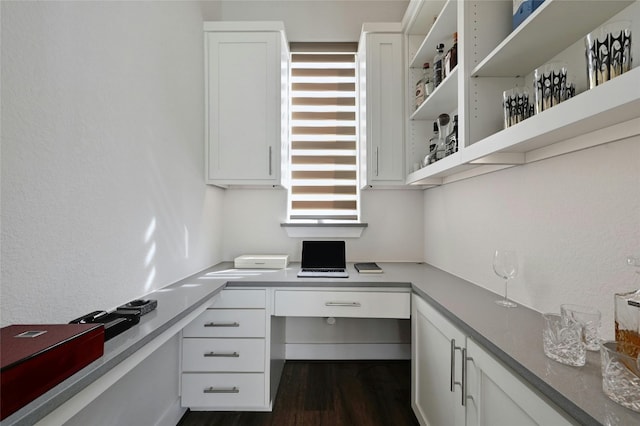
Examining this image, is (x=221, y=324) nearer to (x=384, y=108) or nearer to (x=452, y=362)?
(x=452, y=362)

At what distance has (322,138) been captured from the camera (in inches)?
97.8

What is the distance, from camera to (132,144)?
1.25 meters

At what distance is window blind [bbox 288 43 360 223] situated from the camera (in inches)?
97.4

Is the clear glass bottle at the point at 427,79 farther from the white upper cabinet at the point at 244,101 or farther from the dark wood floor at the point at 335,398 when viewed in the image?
the dark wood floor at the point at 335,398

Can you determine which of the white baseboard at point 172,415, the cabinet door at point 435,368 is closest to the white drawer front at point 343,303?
the cabinet door at point 435,368

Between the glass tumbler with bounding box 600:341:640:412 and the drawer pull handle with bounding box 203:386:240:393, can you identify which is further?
the drawer pull handle with bounding box 203:386:240:393

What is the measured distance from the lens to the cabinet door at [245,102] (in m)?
2.02

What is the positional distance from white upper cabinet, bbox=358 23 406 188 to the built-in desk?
0.77 metres

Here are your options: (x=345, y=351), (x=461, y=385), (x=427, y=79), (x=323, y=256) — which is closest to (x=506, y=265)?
(x=461, y=385)

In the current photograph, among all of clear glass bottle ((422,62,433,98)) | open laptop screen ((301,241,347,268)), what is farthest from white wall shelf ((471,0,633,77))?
open laptop screen ((301,241,347,268))

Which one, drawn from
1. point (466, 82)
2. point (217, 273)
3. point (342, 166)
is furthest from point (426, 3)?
point (217, 273)

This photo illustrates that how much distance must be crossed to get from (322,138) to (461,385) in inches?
79.5

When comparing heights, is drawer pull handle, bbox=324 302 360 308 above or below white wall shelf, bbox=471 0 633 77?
below

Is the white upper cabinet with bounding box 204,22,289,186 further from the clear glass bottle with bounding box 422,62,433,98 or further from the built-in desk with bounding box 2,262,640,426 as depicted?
the clear glass bottle with bounding box 422,62,433,98
